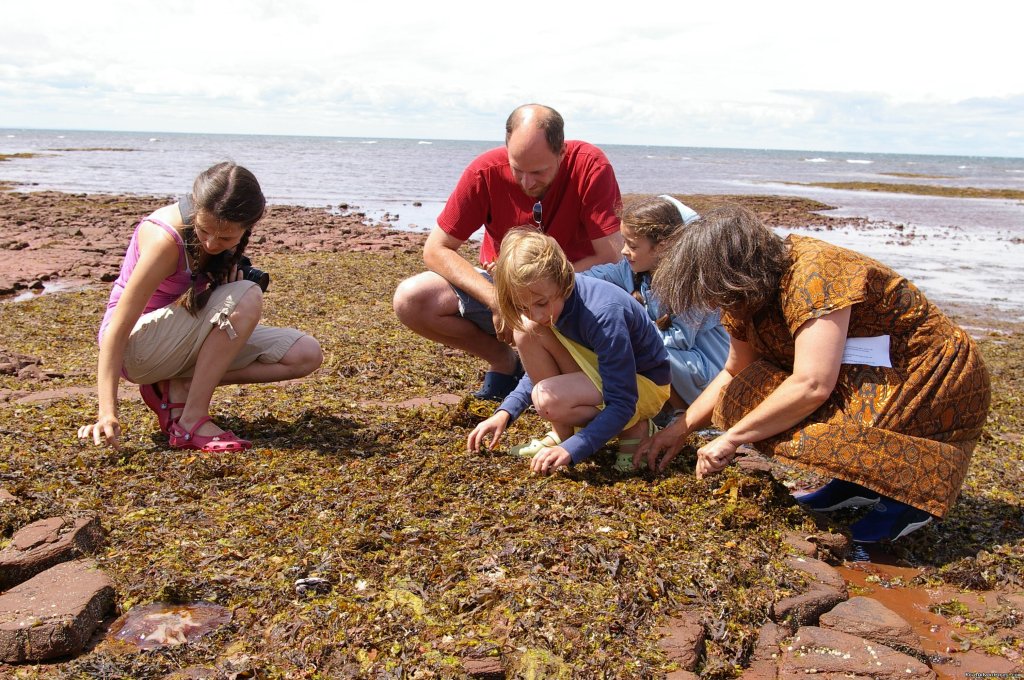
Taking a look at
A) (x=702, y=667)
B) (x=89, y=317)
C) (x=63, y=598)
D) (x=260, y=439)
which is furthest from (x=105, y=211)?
(x=702, y=667)

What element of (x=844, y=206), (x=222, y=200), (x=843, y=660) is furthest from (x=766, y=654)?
(x=844, y=206)

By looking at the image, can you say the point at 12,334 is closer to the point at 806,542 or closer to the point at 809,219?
the point at 806,542

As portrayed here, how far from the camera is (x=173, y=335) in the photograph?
395 centimetres

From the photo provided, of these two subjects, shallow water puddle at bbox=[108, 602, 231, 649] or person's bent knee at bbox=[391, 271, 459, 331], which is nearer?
shallow water puddle at bbox=[108, 602, 231, 649]

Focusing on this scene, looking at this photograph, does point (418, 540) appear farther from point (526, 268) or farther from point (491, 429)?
point (526, 268)

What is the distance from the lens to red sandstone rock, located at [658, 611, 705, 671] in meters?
2.44

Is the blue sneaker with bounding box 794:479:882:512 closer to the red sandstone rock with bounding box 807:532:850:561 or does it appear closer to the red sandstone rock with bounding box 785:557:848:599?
the red sandstone rock with bounding box 807:532:850:561

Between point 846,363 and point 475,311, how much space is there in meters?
2.39

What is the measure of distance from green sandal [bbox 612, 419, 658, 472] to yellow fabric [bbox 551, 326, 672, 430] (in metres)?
0.06

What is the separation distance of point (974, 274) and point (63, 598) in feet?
41.9

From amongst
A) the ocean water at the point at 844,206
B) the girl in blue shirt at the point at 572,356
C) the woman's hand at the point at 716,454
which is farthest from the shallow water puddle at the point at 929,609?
the ocean water at the point at 844,206

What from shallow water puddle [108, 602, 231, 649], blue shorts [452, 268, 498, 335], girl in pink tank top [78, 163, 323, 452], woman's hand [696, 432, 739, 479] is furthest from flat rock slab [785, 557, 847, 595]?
girl in pink tank top [78, 163, 323, 452]

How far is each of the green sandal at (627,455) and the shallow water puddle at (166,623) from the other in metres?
1.77

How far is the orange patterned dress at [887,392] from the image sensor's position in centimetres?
300
